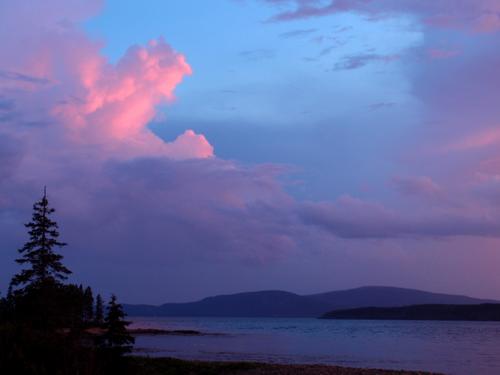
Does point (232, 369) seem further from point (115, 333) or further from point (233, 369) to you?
point (115, 333)

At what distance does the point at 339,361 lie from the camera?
70.6m

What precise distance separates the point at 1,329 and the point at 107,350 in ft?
27.5

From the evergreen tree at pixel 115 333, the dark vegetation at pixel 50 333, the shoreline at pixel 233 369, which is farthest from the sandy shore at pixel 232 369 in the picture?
the evergreen tree at pixel 115 333

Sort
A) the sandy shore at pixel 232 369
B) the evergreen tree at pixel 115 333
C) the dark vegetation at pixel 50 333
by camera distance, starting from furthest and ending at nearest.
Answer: the sandy shore at pixel 232 369 → the evergreen tree at pixel 115 333 → the dark vegetation at pixel 50 333

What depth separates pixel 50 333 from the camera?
905 inches

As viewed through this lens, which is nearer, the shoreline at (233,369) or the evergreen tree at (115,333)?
the evergreen tree at (115,333)

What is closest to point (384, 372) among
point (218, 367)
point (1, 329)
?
point (218, 367)

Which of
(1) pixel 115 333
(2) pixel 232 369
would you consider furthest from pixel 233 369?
(1) pixel 115 333

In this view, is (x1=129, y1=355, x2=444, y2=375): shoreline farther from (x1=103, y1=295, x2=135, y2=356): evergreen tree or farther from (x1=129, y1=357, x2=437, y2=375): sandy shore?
(x1=103, y1=295, x2=135, y2=356): evergreen tree

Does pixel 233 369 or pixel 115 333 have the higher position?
pixel 115 333

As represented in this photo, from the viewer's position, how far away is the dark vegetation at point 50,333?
1808 centimetres

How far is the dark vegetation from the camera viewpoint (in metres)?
18.1

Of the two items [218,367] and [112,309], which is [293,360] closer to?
[218,367]

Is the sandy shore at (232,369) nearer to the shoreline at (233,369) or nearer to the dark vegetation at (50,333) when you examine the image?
the shoreline at (233,369)
